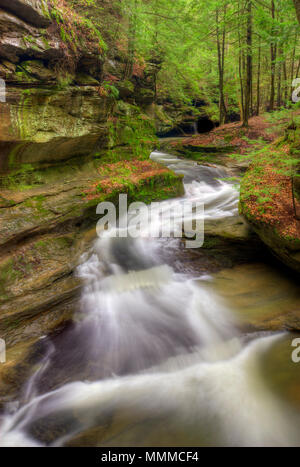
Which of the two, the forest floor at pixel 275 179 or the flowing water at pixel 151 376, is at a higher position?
the forest floor at pixel 275 179

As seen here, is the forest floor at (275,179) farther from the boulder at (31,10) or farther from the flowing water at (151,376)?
the boulder at (31,10)

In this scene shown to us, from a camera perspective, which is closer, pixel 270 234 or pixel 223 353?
pixel 223 353

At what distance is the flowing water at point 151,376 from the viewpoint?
259 cm

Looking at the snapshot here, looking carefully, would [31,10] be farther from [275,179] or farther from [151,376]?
[151,376]

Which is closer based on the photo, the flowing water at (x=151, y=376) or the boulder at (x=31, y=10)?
the flowing water at (x=151, y=376)

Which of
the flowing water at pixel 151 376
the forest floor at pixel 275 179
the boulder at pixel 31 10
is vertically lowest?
the flowing water at pixel 151 376

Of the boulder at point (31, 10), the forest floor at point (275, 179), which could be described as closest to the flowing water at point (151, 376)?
the forest floor at point (275, 179)

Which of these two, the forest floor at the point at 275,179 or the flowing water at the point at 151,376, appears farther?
the forest floor at the point at 275,179

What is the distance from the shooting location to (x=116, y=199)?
678 cm

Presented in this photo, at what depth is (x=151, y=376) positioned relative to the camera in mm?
3316

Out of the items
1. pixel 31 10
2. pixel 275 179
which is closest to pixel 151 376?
pixel 275 179

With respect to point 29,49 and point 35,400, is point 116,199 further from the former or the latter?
point 35,400

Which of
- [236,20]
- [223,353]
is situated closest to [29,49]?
[223,353]

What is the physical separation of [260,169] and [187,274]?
10.8 feet
